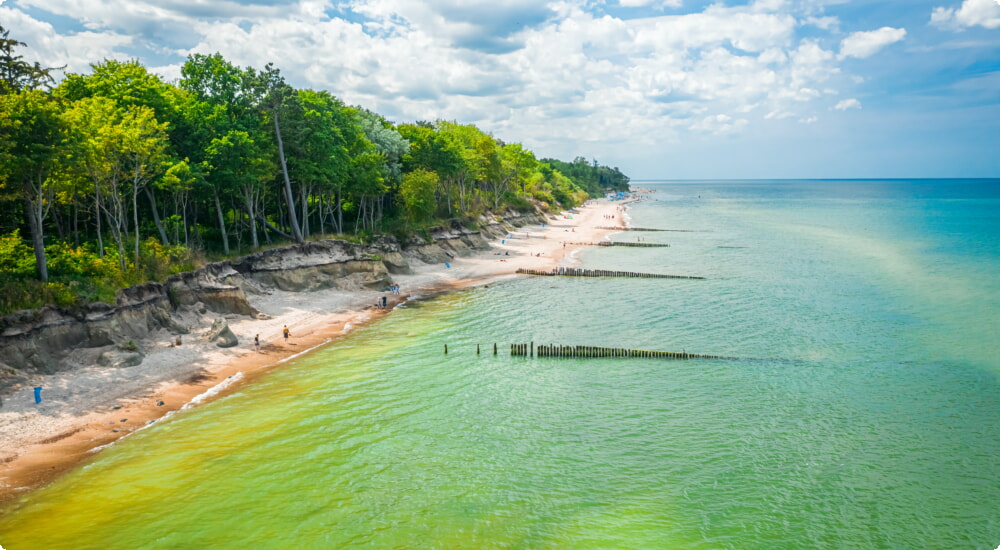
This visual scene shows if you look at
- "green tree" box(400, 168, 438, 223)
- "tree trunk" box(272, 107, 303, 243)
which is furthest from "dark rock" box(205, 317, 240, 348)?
"green tree" box(400, 168, 438, 223)

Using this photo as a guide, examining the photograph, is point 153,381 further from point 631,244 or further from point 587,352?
point 631,244

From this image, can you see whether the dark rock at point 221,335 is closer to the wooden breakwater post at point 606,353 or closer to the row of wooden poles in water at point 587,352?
the row of wooden poles in water at point 587,352

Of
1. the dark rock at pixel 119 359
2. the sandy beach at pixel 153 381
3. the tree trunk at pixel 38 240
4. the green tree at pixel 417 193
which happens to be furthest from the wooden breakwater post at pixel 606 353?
the green tree at pixel 417 193

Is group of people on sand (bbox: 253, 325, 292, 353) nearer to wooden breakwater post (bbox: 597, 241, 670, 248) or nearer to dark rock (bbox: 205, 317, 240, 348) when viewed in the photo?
dark rock (bbox: 205, 317, 240, 348)

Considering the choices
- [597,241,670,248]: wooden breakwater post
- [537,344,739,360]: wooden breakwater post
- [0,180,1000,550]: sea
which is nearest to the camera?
[0,180,1000,550]: sea

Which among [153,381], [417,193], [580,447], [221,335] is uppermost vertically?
[417,193]

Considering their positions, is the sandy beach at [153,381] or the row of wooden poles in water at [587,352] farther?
the row of wooden poles in water at [587,352]

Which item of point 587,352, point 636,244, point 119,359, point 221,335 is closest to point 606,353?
point 587,352
